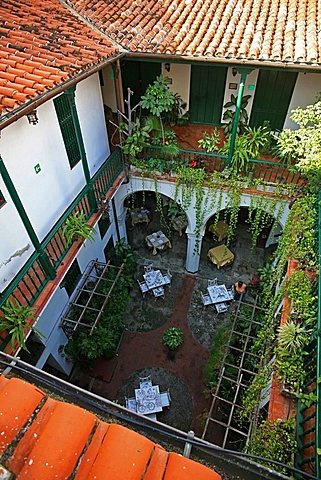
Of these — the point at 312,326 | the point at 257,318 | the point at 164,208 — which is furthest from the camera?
the point at 164,208

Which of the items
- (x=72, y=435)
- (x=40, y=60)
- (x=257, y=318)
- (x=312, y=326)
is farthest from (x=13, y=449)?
(x=257, y=318)

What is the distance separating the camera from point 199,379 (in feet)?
34.7

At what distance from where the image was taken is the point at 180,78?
1145cm

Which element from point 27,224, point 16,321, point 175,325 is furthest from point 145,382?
point 27,224

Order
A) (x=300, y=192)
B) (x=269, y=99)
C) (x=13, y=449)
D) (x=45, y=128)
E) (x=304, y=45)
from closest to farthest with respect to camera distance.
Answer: (x=13, y=449) → (x=45, y=128) → (x=304, y=45) → (x=300, y=192) → (x=269, y=99)

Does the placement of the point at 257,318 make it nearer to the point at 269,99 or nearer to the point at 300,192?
the point at 300,192

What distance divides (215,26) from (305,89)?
12.8 feet

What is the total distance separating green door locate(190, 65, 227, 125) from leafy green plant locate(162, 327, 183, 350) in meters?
8.36

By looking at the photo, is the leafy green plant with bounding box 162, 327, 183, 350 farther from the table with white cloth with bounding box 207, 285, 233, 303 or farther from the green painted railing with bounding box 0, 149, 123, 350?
the green painted railing with bounding box 0, 149, 123, 350

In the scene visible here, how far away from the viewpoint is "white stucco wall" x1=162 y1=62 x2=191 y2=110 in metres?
11.2

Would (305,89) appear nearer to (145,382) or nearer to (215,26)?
(215,26)

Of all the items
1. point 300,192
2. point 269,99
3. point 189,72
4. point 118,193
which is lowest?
point 118,193

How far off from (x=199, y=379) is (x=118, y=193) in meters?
7.38

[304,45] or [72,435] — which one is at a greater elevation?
[304,45]
